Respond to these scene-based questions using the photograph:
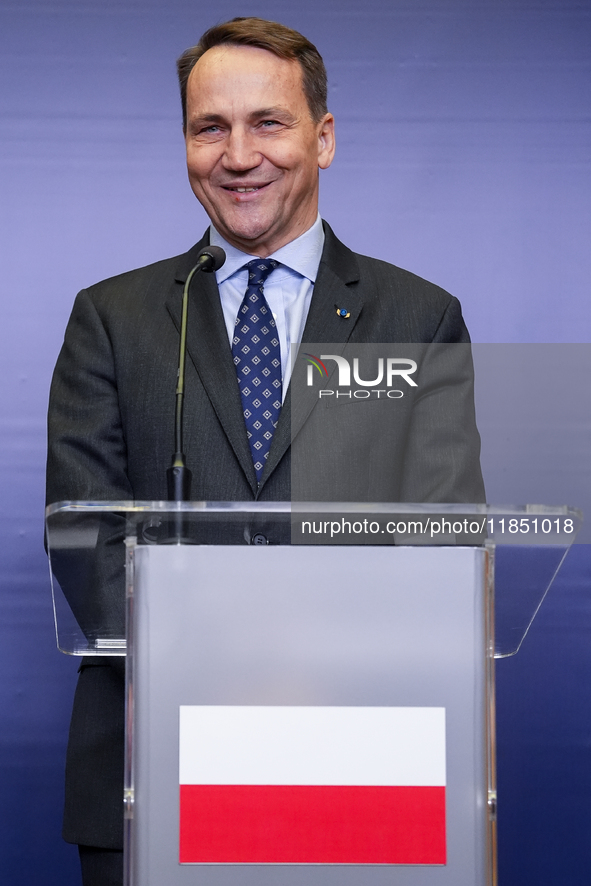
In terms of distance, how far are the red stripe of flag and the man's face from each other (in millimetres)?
1113

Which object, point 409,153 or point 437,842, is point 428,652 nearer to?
point 437,842

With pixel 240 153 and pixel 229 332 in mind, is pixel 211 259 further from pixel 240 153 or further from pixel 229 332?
pixel 240 153

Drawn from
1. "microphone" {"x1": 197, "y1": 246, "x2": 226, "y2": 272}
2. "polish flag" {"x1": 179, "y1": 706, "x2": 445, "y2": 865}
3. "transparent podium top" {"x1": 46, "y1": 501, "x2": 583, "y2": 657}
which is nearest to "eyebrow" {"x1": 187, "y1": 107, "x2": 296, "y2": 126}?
"microphone" {"x1": 197, "y1": 246, "x2": 226, "y2": 272}

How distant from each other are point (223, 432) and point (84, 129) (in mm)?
1488

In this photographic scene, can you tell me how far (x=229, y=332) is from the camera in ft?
6.02

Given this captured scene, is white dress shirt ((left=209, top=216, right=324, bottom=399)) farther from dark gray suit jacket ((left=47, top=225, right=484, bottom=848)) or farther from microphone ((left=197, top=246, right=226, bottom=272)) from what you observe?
microphone ((left=197, top=246, right=226, bottom=272))

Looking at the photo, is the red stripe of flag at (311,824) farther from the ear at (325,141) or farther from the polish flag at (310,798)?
the ear at (325,141)

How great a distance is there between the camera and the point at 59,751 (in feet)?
9.06

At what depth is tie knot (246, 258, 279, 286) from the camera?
1.86 meters

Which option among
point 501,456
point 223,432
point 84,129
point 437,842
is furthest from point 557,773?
point 84,129

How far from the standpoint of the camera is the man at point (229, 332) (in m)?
1.64

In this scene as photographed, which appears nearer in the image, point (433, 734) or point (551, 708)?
point (433, 734)

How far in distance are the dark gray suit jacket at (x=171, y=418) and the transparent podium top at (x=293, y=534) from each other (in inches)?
15.8

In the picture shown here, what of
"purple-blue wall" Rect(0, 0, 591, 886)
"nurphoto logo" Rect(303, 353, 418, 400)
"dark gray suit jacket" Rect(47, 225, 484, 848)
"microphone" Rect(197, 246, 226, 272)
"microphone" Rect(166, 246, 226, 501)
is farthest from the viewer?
"purple-blue wall" Rect(0, 0, 591, 886)
